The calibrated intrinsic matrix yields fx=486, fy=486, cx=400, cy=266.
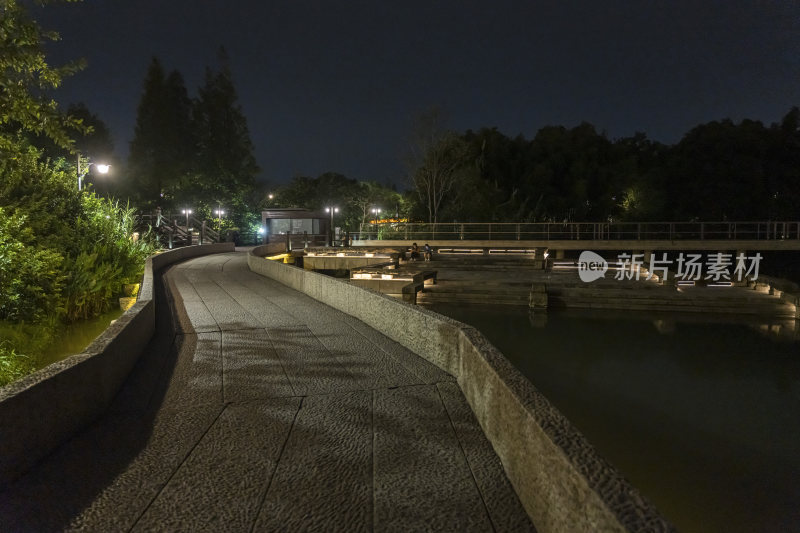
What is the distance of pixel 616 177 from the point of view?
46125mm

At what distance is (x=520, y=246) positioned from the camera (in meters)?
32.2

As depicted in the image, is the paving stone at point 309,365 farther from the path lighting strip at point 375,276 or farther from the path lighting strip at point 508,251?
the path lighting strip at point 508,251

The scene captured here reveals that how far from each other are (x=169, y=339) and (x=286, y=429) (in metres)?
4.14

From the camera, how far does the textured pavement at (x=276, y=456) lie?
278 centimetres

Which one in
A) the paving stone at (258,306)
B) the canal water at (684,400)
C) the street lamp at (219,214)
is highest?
the street lamp at (219,214)

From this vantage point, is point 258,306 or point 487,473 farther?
point 258,306

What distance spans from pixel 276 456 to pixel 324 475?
0.46 meters

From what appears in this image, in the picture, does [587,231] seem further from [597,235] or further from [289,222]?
[289,222]

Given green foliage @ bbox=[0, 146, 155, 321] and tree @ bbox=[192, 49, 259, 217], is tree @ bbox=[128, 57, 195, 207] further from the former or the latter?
green foliage @ bbox=[0, 146, 155, 321]

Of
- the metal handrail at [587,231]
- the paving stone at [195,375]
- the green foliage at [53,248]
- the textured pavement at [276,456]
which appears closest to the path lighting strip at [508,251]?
the metal handrail at [587,231]

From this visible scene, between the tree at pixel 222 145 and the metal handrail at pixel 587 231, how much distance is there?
19.2 m

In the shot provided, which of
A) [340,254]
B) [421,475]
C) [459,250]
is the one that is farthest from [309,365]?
[459,250]

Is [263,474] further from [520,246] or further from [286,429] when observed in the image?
[520,246]

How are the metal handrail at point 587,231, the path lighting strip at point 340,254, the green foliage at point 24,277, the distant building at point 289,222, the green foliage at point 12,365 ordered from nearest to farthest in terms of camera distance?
1. the green foliage at point 12,365
2. the green foliage at point 24,277
3. the path lighting strip at point 340,254
4. the metal handrail at point 587,231
5. the distant building at point 289,222
